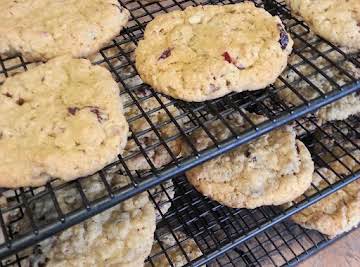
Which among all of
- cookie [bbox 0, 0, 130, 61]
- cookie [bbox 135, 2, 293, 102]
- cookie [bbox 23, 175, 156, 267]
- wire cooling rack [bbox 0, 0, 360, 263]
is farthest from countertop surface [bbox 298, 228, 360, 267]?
cookie [bbox 0, 0, 130, 61]

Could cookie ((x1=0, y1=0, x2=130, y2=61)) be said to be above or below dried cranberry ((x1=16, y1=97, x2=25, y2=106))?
above

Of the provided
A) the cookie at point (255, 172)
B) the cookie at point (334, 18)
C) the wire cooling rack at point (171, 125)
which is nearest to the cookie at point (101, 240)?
the wire cooling rack at point (171, 125)

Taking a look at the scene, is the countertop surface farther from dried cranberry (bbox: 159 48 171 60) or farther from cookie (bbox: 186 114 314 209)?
dried cranberry (bbox: 159 48 171 60)

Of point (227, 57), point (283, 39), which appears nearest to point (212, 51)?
point (227, 57)

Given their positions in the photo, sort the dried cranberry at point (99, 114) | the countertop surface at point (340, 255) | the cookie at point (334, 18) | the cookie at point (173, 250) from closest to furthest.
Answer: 1. the dried cranberry at point (99, 114)
2. the cookie at point (334, 18)
3. the cookie at point (173, 250)
4. the countertop surface at point (340, 255)

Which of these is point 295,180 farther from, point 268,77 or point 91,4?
point 91,4

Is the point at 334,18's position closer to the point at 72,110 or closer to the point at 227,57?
the point at 227,57

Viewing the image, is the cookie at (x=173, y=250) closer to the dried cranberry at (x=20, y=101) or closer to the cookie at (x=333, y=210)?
the cookie at (x=333, y=210)
